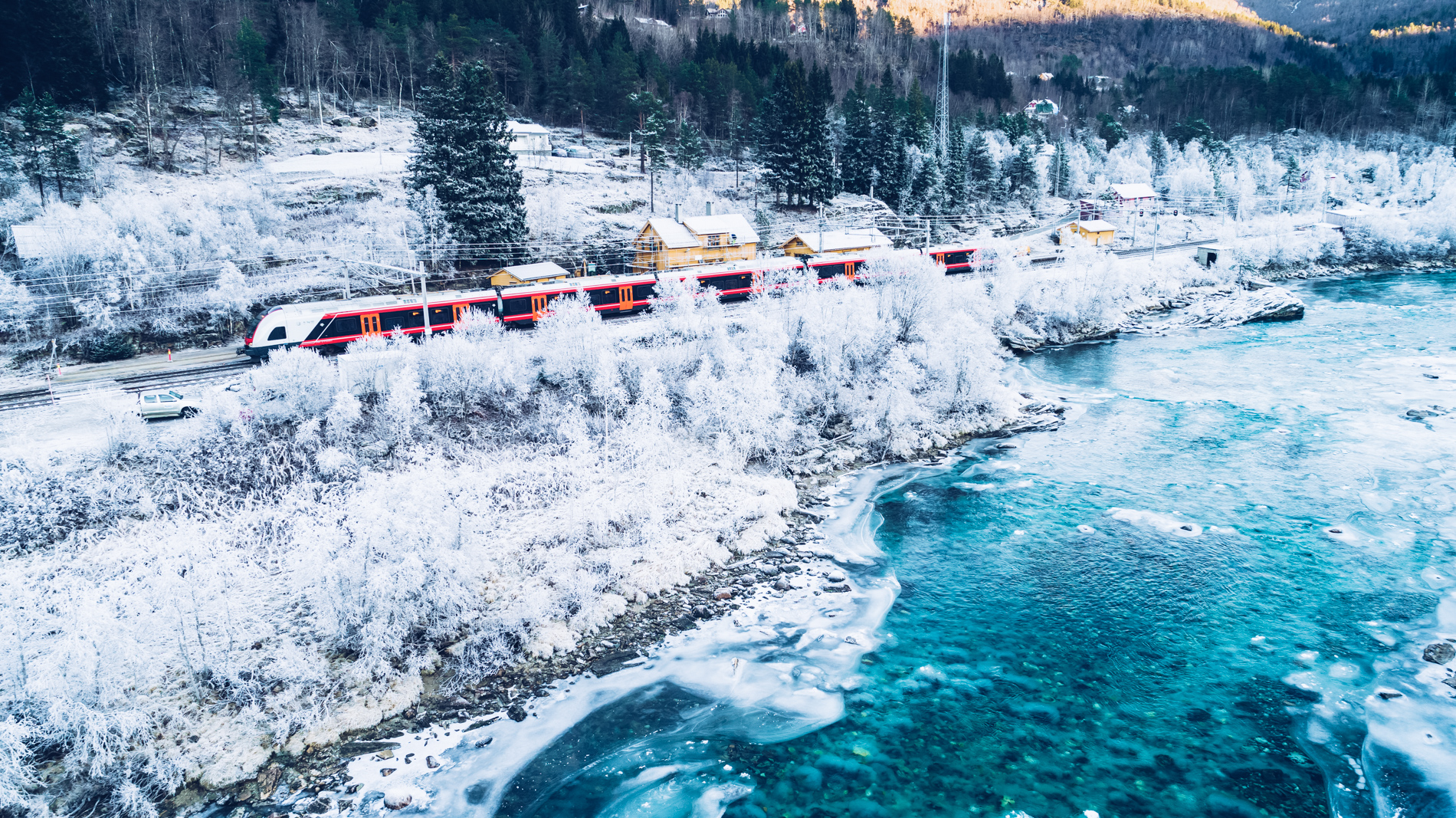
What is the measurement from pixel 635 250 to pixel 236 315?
21.8 meters

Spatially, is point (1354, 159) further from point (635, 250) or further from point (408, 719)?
point (408, 719)

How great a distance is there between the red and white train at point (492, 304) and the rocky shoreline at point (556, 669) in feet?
42.7

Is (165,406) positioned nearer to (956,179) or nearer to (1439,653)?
(1439,653)

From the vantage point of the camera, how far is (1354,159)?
306 feet

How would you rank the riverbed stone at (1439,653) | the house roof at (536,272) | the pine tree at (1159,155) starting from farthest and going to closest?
the pine tree at (1159,155)
the house roof at (536,272)
the riverbed stone at (1439,653)

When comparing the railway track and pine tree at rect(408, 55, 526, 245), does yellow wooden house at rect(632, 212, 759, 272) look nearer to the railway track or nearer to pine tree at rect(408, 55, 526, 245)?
pine tree at rect(408, 55, 526, 245)

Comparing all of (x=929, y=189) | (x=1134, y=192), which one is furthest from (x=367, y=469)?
(x=1134, y=192)

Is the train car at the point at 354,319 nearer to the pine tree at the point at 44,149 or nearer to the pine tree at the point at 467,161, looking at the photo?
the pine tree at the point at 467,161

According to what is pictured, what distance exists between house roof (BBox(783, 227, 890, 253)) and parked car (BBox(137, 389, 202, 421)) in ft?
110

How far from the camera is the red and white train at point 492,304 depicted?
29.9 metres

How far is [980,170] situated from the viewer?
70688mm

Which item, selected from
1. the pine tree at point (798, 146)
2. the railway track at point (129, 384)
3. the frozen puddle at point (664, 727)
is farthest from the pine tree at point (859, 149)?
the frozen puddle at point (664, 727)

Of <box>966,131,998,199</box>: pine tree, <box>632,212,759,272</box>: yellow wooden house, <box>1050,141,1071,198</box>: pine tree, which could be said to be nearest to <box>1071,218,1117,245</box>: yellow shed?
<box>966,131,998,199</box>: pine tree

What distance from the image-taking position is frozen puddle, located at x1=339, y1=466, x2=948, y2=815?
559 inches
